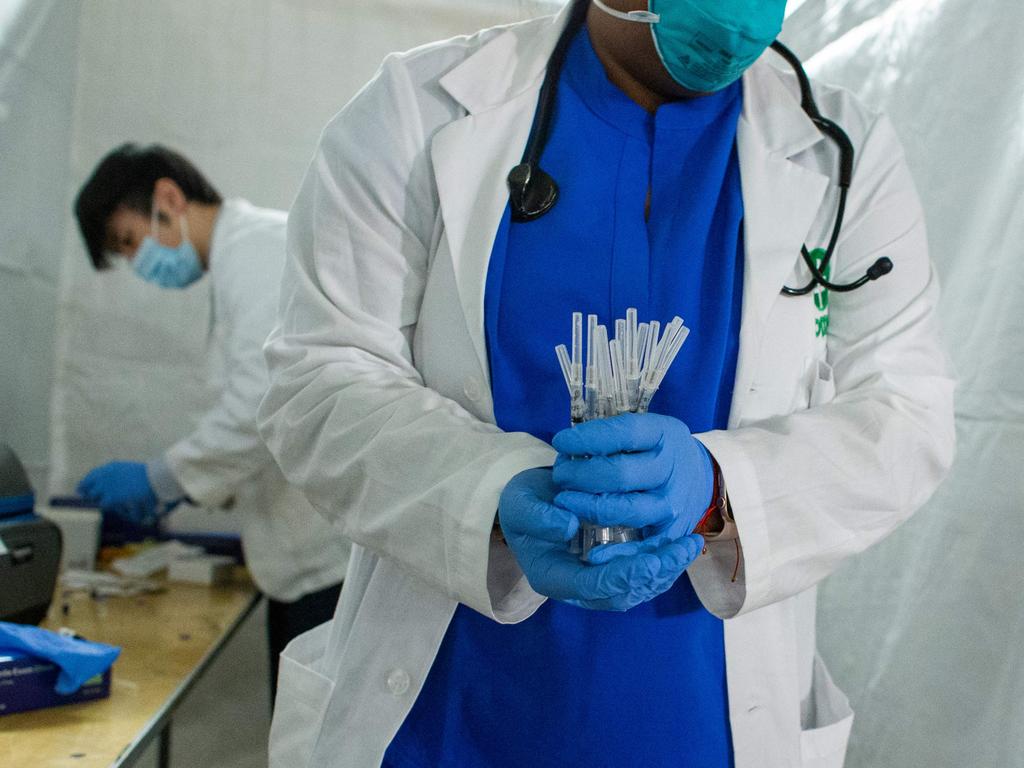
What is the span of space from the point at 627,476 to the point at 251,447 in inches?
63.2

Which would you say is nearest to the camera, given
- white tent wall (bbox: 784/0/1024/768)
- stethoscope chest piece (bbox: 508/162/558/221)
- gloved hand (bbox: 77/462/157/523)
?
stethoscope chest piece (bbox: 508/162/558/221)

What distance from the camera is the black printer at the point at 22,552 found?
1608 mm

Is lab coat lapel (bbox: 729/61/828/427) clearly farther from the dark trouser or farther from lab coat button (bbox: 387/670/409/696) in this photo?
the dark trouser

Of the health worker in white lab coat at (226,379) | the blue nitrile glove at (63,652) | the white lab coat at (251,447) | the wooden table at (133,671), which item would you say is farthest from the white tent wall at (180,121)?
the blue nitrile glove at (63,652)

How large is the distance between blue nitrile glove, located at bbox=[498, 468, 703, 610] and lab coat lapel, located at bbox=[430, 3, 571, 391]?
198 mm

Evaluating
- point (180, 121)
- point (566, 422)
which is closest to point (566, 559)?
point (566, 422)

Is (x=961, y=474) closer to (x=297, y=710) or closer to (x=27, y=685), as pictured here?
(x=297, y=710)

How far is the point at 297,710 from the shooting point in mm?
990

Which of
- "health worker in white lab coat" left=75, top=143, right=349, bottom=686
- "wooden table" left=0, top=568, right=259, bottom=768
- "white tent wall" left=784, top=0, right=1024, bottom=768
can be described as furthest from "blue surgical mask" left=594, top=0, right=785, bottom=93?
"health worker in white lab coat" left=75, top=143, right=349, bottom=686

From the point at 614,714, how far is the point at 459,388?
1.07ft

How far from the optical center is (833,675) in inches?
59.7

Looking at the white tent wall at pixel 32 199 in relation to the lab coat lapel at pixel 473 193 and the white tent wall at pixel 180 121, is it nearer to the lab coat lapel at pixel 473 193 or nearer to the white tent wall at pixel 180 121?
the white tent wall at pixel 180 121

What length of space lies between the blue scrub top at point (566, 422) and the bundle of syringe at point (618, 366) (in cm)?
13

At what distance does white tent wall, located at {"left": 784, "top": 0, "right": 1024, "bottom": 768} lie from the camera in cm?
119
